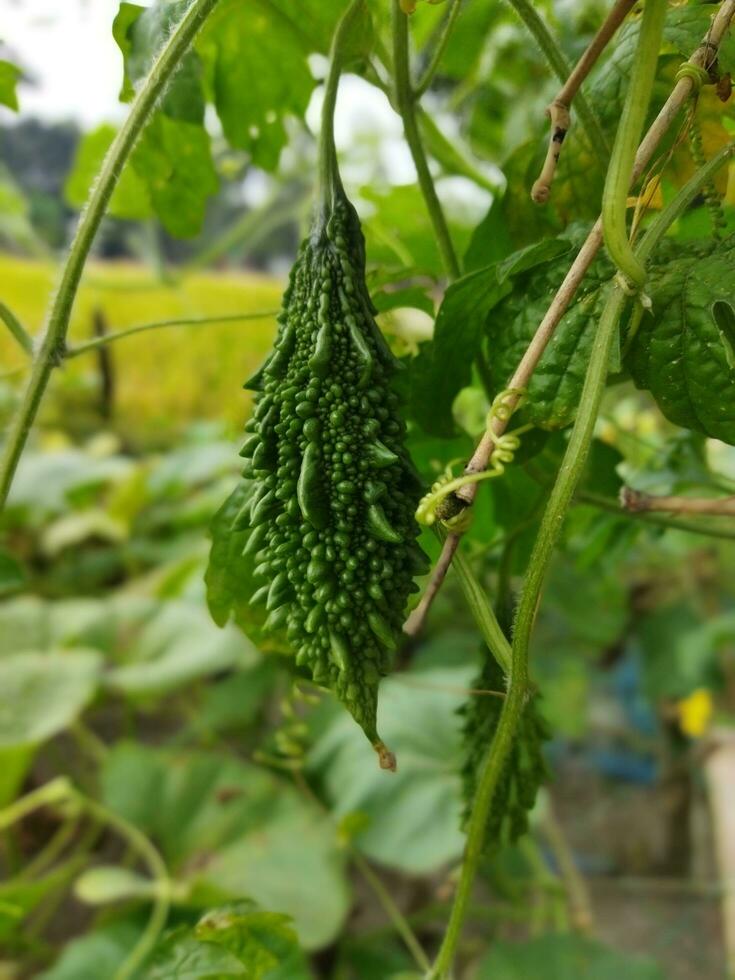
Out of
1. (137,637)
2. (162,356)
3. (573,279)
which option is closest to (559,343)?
(573,279)

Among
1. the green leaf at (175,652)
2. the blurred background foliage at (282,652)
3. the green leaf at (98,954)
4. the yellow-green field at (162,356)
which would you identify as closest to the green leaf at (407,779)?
the blurred background foliage at (282,652)

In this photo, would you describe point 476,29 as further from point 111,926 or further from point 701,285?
point 111,926

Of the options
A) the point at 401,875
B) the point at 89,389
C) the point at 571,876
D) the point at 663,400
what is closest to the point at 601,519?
the point at 663,400

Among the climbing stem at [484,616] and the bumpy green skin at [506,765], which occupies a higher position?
the climbing stem at [484,616]

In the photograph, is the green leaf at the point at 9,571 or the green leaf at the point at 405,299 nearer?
the green leaf at the point at 405,299

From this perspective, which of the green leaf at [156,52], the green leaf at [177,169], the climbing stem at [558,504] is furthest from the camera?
the green leaf at [177,169]

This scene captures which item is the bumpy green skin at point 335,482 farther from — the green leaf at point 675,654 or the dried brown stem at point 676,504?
the green leaf at point 675,654

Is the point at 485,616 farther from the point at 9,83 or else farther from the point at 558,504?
the point at 9,83
